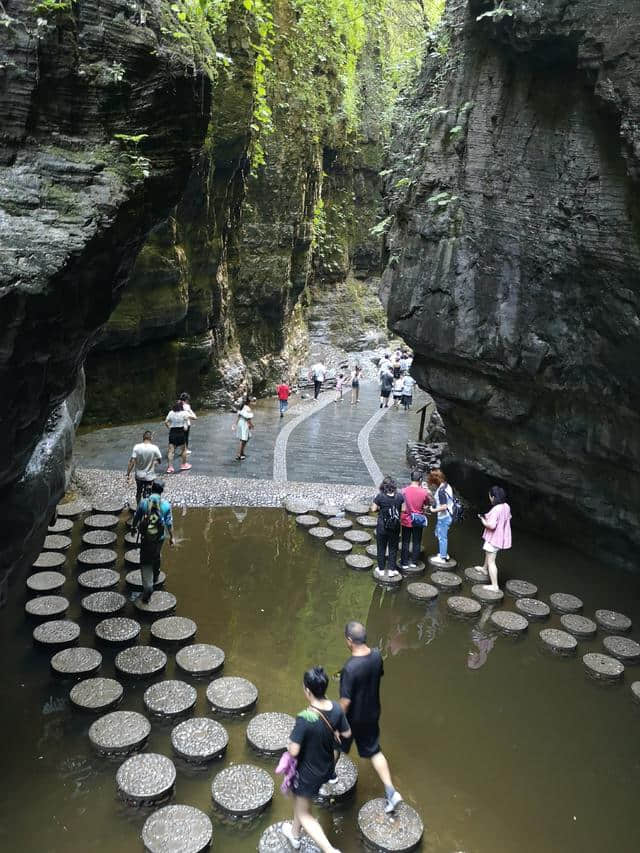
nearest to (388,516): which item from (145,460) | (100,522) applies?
(145,460)

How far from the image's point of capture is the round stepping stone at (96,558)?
8.47 m

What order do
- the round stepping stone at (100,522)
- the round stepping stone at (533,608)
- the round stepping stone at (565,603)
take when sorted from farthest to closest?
the round stepping stone at (100,522), the round stepping stone at (565,603), the round stepping stone at (533,608)

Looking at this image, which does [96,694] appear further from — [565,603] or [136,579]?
[565,603]

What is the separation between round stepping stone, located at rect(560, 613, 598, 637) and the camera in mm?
8031

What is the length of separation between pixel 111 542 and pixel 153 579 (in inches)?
70.1

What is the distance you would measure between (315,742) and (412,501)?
17.9 ft

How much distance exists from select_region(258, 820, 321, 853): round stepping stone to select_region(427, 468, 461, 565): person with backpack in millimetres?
5676

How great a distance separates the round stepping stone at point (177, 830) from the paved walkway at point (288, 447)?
8784mm

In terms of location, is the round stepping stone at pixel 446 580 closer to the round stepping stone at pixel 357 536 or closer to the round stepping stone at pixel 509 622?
the round stepping stone at pixel 509 622

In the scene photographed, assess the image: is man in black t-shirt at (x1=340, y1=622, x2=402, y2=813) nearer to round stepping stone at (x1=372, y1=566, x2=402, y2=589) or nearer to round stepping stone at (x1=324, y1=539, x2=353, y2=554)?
round stepping stone at (x1=372, y1=566, x2=402, y2=589)

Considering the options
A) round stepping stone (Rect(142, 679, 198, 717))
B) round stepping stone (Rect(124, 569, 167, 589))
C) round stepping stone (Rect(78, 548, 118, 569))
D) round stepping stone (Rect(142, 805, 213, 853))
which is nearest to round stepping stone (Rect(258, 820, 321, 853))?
round stepping stone (Rect(142, 805, 213, 853))

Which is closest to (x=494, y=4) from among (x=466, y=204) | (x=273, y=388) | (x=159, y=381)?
(x=466, y=204)

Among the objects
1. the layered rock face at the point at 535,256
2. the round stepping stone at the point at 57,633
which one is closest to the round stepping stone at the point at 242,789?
the round stepping stone at the point at 57,633

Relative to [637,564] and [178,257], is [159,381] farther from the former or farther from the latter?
[637,564]
